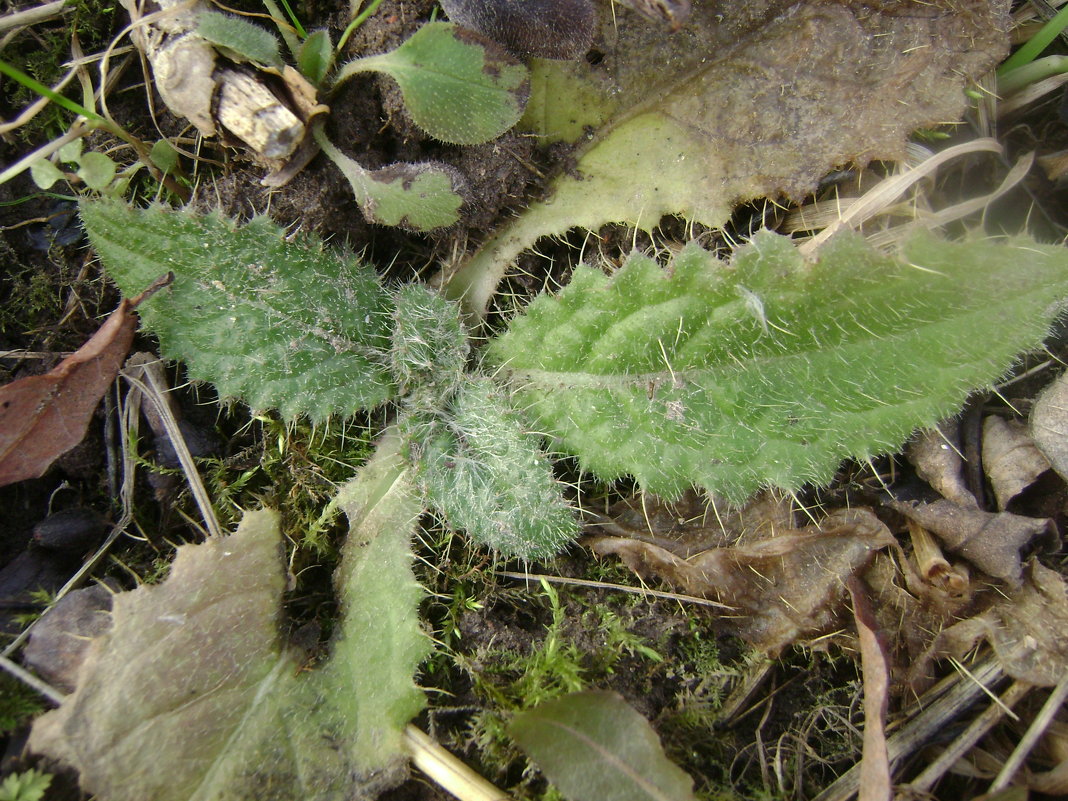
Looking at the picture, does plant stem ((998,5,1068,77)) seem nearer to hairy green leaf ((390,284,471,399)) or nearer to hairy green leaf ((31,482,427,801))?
hairy green leaf ((390,284,471,399))

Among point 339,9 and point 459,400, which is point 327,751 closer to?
point 459,400

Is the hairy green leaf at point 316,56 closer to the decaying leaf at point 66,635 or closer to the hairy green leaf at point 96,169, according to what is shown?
the hairy green leaf at point 96,169

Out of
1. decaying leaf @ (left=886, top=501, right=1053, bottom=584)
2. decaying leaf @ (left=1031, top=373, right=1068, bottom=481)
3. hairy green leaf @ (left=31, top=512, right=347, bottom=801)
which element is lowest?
hairy green leaf @ (left=31, top=512, right=347, bottom=801)

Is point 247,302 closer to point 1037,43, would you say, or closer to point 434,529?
point 434,529

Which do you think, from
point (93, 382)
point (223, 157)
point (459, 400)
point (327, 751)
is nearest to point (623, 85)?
point (459, 400)

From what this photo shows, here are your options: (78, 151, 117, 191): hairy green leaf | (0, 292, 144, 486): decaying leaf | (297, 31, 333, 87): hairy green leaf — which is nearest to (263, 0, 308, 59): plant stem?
(297, 31, 333, 87): hairy green leaf

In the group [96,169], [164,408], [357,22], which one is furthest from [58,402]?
[357,22]
